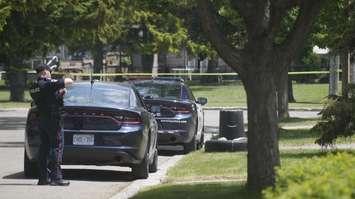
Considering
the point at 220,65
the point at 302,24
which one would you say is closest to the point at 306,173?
the point at 302,24

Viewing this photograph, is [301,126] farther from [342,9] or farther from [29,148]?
[29,148]

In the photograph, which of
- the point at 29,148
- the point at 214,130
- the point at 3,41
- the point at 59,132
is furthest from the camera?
the point at 3,41

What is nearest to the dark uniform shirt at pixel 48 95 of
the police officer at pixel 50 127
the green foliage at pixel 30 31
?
the police officer at pixel 50 127

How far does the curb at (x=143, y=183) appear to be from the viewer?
11.5 meters

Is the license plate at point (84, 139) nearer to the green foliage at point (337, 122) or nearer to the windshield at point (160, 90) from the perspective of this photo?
the green foliage at point (337, 122)

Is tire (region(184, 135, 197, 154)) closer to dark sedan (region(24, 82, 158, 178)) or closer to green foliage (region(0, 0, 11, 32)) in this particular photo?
dark sedan (region(24, 82, 158, 178))

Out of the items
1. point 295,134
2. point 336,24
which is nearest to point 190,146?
point 295,134

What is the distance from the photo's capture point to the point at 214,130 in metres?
26.2

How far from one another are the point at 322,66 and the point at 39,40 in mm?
38196

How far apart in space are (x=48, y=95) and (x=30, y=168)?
1622 mm

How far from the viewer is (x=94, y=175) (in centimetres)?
1410

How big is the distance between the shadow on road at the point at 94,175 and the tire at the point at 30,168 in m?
0.10

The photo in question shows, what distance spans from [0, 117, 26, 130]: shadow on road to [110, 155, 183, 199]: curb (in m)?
12.1

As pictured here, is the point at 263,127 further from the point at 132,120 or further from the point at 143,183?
the point at 132,120
